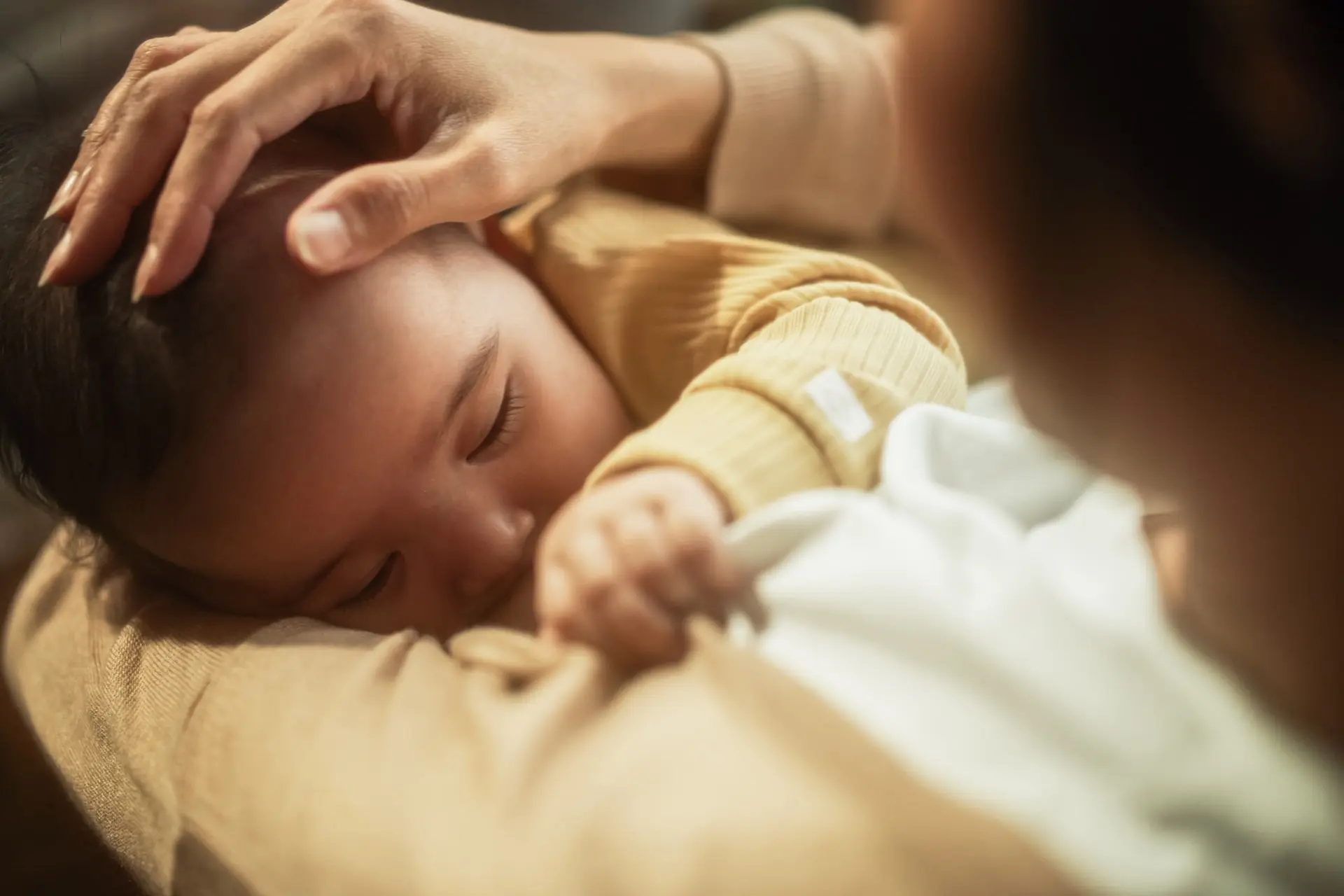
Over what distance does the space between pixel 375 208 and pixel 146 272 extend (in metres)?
0.13

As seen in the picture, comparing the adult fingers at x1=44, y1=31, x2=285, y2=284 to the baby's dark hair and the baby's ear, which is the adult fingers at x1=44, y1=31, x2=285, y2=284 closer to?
the baby's dark hair

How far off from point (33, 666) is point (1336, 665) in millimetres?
780

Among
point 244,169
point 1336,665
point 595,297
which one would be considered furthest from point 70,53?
point 1336,665

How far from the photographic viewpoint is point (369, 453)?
23.4 inches

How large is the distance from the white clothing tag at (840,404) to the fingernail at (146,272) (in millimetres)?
362

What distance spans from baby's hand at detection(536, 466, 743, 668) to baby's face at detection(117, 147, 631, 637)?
154 millimetres

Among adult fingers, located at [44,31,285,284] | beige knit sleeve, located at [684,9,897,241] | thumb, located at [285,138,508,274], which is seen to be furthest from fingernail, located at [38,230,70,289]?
beige knit sleeve, located at [684,9,897,241]

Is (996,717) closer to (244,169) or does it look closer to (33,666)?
(244,169)

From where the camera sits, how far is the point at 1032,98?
0.99ft

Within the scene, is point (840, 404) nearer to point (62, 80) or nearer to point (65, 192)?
point (65, 192)

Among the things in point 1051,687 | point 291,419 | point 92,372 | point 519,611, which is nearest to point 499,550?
point 519,611

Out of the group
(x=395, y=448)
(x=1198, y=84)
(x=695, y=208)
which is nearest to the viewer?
(x=1198, y=84)

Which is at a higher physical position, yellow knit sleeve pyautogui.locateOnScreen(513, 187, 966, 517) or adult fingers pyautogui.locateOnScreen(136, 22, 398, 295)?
adult fingers pyautogui.locateOnScreen(136, 22, 398, 295)

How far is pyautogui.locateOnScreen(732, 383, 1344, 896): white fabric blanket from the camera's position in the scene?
334 mm
